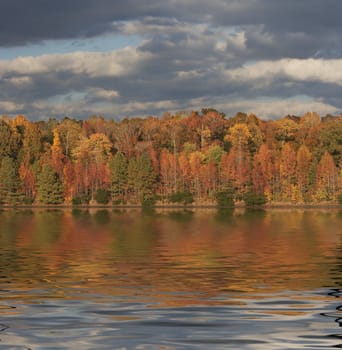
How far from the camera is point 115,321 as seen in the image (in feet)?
68.2

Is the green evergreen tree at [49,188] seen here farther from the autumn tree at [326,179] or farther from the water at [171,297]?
Answer: the water at [171,297]

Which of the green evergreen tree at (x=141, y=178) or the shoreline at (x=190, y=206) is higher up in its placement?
the green evergreen tree at (x=141, y=178)

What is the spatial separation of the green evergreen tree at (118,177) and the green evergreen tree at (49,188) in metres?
12.0

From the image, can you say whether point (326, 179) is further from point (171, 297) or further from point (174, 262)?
point (171, 297)

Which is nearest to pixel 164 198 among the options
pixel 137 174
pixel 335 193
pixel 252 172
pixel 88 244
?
pixel 137 174

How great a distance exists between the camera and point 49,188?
179m

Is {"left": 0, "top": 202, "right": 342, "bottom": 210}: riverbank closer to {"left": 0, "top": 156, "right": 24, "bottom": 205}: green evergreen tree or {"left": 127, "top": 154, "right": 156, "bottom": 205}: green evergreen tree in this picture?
{"left": 0, "top": 156, "right": 24, "bottom": 205}: green evergreen tree

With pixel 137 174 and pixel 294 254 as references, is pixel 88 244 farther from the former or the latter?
pixel 137 174

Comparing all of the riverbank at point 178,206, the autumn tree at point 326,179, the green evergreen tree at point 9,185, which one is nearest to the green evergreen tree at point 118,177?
the riverbank at point 178,206

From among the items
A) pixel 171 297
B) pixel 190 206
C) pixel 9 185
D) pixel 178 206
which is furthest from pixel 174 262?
pixel 9 185

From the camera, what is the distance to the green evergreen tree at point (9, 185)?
589 ft

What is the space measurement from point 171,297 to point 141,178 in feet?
498

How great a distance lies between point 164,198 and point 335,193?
37.2 metres

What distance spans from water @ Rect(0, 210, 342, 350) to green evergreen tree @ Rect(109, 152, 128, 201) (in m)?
130
